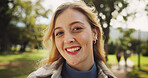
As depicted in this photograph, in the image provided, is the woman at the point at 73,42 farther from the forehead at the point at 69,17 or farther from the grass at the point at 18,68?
the grass at the point at 18,68

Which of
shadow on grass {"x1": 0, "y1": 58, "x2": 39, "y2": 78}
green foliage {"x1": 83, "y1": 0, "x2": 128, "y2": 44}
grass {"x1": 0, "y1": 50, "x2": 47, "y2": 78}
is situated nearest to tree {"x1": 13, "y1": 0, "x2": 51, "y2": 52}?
grass {"x1": 0, "y1": 50, "x2": 47, "y2": 78}

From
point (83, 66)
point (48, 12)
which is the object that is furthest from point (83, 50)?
point (48, 12)

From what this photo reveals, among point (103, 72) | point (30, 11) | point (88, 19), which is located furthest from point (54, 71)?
point (30, 11)

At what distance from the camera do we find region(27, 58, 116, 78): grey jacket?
1.78m

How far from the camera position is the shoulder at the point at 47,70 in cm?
178

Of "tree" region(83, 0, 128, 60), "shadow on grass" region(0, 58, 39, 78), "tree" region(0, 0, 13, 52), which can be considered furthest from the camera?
"tree" region(0, 0, 13, 52)

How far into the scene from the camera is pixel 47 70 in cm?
187

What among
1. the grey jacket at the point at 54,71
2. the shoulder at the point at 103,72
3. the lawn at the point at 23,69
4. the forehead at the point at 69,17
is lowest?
the lawn at the point at 23,69

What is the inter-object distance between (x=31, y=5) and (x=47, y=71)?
87.9 ft

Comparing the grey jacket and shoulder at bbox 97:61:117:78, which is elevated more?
the grey jacket

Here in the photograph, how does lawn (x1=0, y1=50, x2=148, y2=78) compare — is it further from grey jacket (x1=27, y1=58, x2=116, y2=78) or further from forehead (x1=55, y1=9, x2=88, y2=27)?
forehead (x1=55, y1=9, x2=88, y2=27)

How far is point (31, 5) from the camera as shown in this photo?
26797 millimetres

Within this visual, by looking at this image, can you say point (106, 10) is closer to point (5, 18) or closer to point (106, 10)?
point (106, 10)

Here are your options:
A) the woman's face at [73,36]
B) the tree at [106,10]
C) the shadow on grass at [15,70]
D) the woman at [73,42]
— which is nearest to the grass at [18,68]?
the shadow on grass at [15,70]
